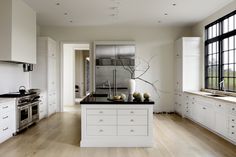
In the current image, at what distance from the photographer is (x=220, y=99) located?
4684 mm

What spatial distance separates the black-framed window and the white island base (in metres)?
2.73

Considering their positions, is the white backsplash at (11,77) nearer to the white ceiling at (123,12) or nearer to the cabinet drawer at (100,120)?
the white ceiling at (123,12)

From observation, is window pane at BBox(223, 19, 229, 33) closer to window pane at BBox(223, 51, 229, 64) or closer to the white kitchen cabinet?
window pane at BBox(223, 51, 229, 64)

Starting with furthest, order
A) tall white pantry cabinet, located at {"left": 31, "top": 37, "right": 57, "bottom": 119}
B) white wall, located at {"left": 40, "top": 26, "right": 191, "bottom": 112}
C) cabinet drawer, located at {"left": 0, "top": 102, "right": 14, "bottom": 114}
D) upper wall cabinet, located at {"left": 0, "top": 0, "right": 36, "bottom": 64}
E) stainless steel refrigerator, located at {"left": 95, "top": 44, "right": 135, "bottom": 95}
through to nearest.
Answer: white wall, located at {"left": 40, "top": 26, "right": 191, "bottom": 112} < stainless steel refrigerator, located at {"left": 95, "top": 44, "right": 135, "bottom": 95} < tall white pantry cabinet, located at {"left": 31, "top": 37, "right": 57, "bottom": 119} < upper wall cabinet, located at {"left": 0, "top": 0, "right": 36, "bottom": 64} < cabinet drawer, located at {"left": 0, "top": 102, "right": 14, "bottom": 114}

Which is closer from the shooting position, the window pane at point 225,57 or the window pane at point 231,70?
the window pane at point 231,70

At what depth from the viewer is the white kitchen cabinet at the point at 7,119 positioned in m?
4.35

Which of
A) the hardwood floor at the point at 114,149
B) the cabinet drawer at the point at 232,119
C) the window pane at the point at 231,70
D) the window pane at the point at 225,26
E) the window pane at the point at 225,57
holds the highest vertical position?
the window pane at the point at 225,26

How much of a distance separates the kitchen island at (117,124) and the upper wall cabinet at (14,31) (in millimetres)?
2202

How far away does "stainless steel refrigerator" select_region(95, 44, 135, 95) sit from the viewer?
7719 mm

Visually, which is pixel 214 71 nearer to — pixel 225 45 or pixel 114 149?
pixel 225 45

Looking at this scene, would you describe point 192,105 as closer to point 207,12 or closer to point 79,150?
point 207,12

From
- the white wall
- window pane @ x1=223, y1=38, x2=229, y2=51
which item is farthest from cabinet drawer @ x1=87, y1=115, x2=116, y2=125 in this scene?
the white wall

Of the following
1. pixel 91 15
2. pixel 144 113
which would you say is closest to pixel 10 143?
pixel 144 113

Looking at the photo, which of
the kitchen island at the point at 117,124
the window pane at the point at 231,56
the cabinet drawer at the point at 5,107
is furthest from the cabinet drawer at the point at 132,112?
the window pane at the point at 231,56
